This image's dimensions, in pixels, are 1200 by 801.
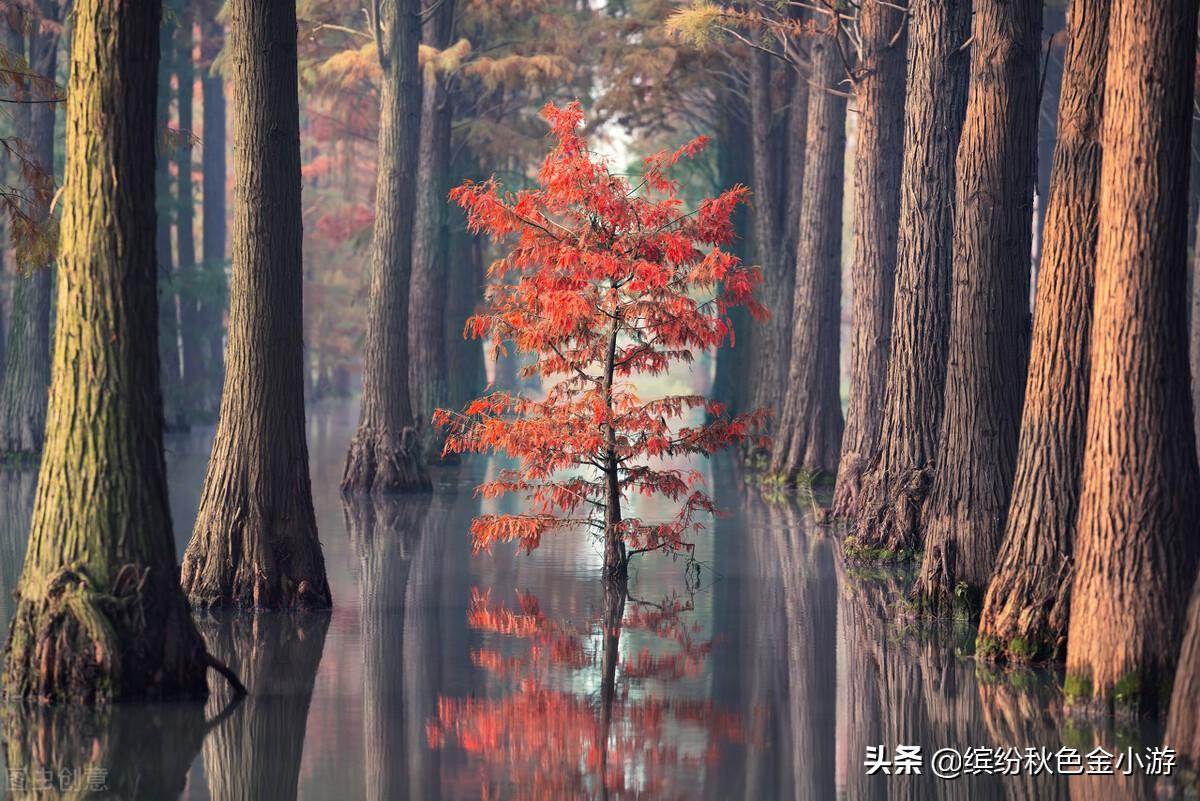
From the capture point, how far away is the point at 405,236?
977 inches

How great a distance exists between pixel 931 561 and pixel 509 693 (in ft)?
14.6

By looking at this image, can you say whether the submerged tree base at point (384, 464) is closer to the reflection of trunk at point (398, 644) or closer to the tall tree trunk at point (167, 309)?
the reflection of trunk at point (398, 644)

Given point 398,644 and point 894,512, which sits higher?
point 894,512

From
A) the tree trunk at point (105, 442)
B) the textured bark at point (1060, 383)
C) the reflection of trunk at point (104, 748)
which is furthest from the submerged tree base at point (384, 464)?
the reflection of trunk at point (104, 748)

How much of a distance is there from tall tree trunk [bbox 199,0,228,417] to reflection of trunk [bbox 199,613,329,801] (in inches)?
1165

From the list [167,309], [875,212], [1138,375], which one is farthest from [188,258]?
[1138,375]

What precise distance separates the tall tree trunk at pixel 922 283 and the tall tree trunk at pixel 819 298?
8.71 m

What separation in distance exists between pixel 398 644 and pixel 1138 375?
539 centimetres

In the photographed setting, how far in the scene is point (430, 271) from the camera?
28188 mm

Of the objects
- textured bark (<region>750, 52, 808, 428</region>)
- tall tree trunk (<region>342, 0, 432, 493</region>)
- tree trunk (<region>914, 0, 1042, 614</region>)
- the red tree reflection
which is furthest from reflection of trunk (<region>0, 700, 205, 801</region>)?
textured bark (<region>750, 52, 808, 428</region>)

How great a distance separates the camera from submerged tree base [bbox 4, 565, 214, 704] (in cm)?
923

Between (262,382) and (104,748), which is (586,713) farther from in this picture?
(262,382)

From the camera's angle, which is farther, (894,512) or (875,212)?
(875,212)

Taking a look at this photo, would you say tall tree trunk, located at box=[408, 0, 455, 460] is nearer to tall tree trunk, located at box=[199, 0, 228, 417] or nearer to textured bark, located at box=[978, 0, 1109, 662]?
tall tree trunk, located at box=[199, 0, 228, 417]
